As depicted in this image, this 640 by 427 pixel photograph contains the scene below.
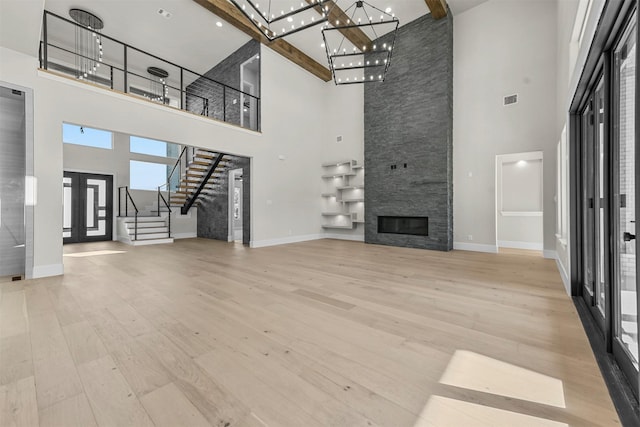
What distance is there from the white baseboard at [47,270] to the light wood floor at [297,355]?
1.71ft

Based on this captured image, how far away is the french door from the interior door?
1081 centimetres

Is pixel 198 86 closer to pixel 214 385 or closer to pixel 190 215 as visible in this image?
pixel 190 215

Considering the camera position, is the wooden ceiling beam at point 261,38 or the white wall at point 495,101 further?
the wooden ceiling beam at point 261,38

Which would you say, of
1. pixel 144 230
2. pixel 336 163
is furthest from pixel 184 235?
pixel 336 163

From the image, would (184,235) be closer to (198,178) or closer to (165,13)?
(198,178)

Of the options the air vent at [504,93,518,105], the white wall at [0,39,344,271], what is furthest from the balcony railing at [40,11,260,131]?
the air vent at [504,93,518,105]

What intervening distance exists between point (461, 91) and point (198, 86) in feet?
26.7

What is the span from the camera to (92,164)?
26.5ft

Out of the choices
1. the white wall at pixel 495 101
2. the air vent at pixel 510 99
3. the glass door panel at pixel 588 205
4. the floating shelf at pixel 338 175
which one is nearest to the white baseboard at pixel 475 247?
the white wall at pixel 495 101

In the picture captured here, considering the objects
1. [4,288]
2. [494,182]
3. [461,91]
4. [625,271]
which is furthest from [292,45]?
[625,271]

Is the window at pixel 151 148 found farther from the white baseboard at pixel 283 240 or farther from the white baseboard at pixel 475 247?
the white baseboard at pixel 475 247

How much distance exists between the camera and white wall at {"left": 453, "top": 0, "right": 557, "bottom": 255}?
5207 mm

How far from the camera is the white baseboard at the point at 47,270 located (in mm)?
3738

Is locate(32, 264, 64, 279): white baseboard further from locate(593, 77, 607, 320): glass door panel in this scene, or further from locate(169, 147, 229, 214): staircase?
locate(593, 77, 607, 320): glass door panel
